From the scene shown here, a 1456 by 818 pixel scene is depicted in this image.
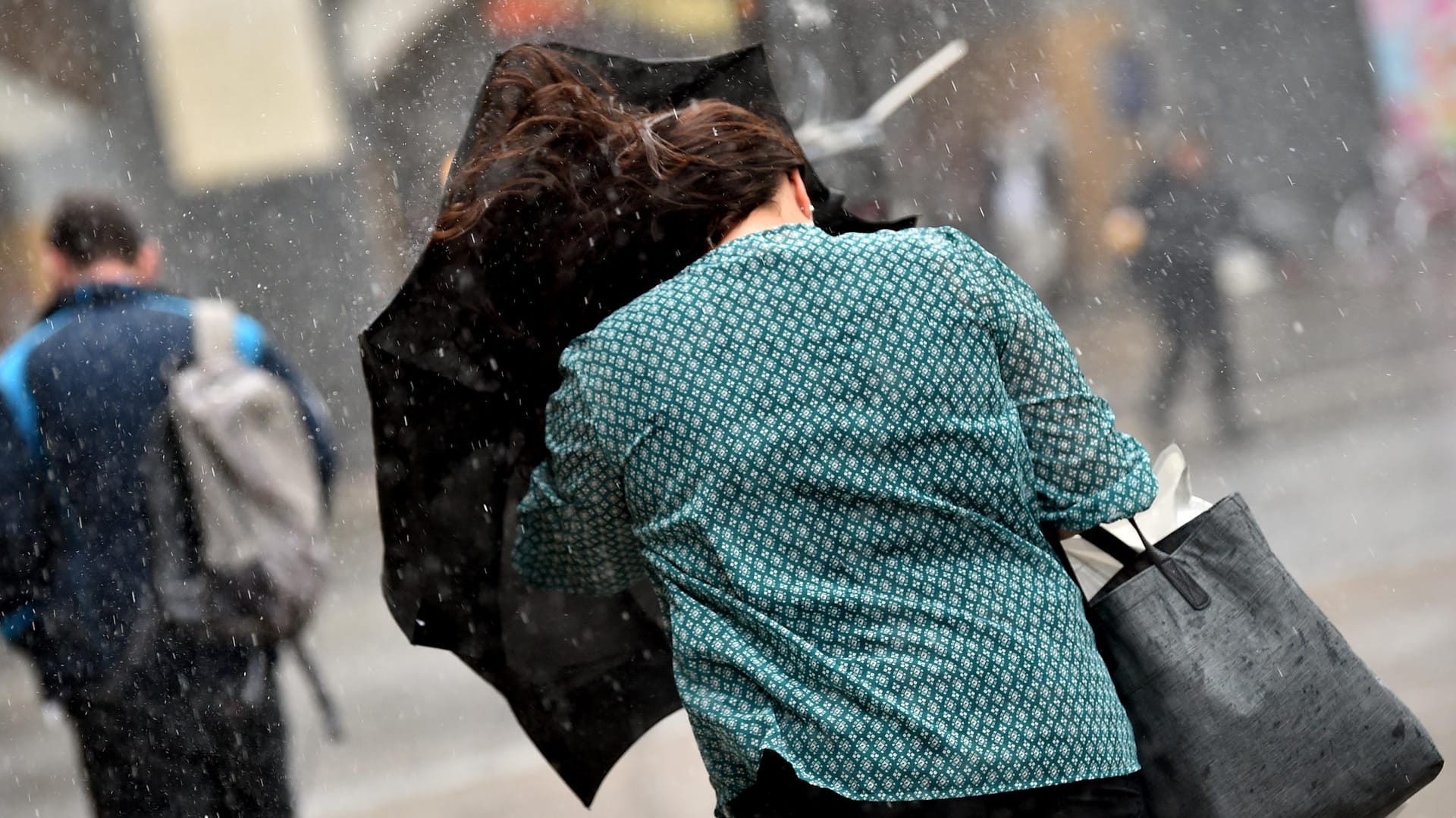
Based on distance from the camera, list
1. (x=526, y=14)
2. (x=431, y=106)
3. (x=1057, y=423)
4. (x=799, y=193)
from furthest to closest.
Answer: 1. (x=526, y=14)
2. (x=431, y=106)
3. (x=799, y=193)
4. (x=1057, y=423)

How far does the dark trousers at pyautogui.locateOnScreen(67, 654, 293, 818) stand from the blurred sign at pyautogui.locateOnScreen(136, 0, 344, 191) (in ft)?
24.1

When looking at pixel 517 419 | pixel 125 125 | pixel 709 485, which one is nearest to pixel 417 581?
pixel 517 419

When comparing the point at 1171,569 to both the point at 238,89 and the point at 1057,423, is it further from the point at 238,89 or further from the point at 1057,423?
the point at 238,89

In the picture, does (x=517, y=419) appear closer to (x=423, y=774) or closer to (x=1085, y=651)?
(x=1085, y=651)

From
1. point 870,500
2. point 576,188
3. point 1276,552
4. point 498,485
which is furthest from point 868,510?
point 1276,552

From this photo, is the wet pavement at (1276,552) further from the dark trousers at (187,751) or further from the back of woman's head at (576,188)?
the back of woman's head at (576,188)

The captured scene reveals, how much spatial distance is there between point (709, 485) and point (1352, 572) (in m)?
4.49

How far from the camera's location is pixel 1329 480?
6.87 meters

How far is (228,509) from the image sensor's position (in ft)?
9.84

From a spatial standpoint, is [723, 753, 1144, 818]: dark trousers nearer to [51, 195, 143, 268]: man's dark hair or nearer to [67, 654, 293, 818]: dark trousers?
[67, 654, 293, 818]: dark trousers

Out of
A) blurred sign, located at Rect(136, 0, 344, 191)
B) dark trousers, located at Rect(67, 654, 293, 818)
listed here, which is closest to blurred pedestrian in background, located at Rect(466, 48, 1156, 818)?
dark trousers, located at Rect(67, 654, 293, 818)

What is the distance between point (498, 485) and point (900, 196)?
9.13 metres

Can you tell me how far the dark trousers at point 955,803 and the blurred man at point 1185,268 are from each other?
6832 millimetres

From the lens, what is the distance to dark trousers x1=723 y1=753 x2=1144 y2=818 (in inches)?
68.4
